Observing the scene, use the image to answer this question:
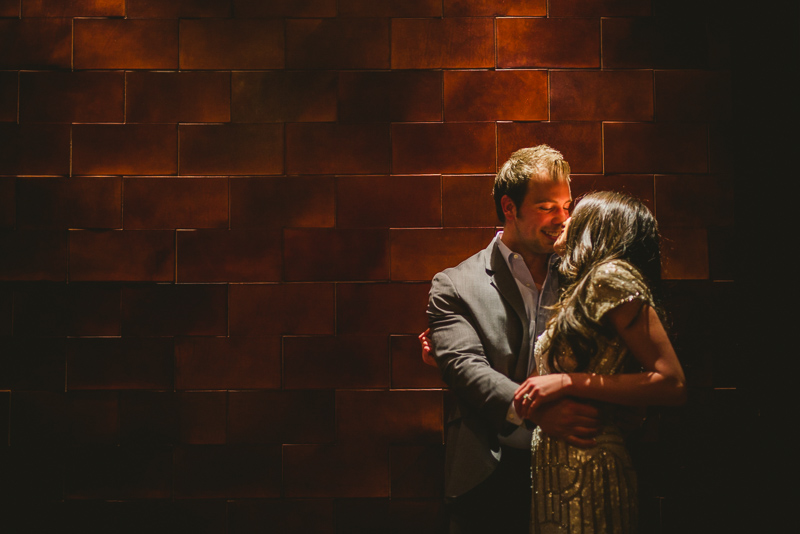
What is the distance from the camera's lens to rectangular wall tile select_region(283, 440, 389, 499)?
2.06 metres

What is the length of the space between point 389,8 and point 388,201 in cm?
75

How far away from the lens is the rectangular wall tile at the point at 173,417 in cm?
208

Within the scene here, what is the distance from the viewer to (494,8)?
6.93ft

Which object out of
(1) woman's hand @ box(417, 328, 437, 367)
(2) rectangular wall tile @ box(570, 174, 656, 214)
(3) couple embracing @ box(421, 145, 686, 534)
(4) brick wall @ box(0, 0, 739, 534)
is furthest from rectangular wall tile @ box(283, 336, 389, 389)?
(2) rectangular wall tile @ box(570, 174, 656, 214)

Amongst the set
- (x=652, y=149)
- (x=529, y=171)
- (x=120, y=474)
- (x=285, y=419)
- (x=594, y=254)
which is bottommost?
(x=120, y=474)

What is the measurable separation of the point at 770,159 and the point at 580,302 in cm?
132

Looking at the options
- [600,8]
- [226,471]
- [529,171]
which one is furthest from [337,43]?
[226,471]

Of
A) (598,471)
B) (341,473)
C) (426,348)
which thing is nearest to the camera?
(598,471)

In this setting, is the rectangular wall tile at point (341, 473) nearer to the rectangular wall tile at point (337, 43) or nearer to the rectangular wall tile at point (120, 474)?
the rectangular wall tile at point (120, 474)

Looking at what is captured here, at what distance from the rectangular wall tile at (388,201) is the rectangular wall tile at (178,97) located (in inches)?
22.0

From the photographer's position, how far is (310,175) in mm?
2100

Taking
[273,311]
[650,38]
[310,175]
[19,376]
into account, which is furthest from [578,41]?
[19,376]

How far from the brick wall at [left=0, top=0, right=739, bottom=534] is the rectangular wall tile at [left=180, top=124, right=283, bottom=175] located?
0.01 meters

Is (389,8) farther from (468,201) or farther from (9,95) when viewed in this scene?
(9,95)
